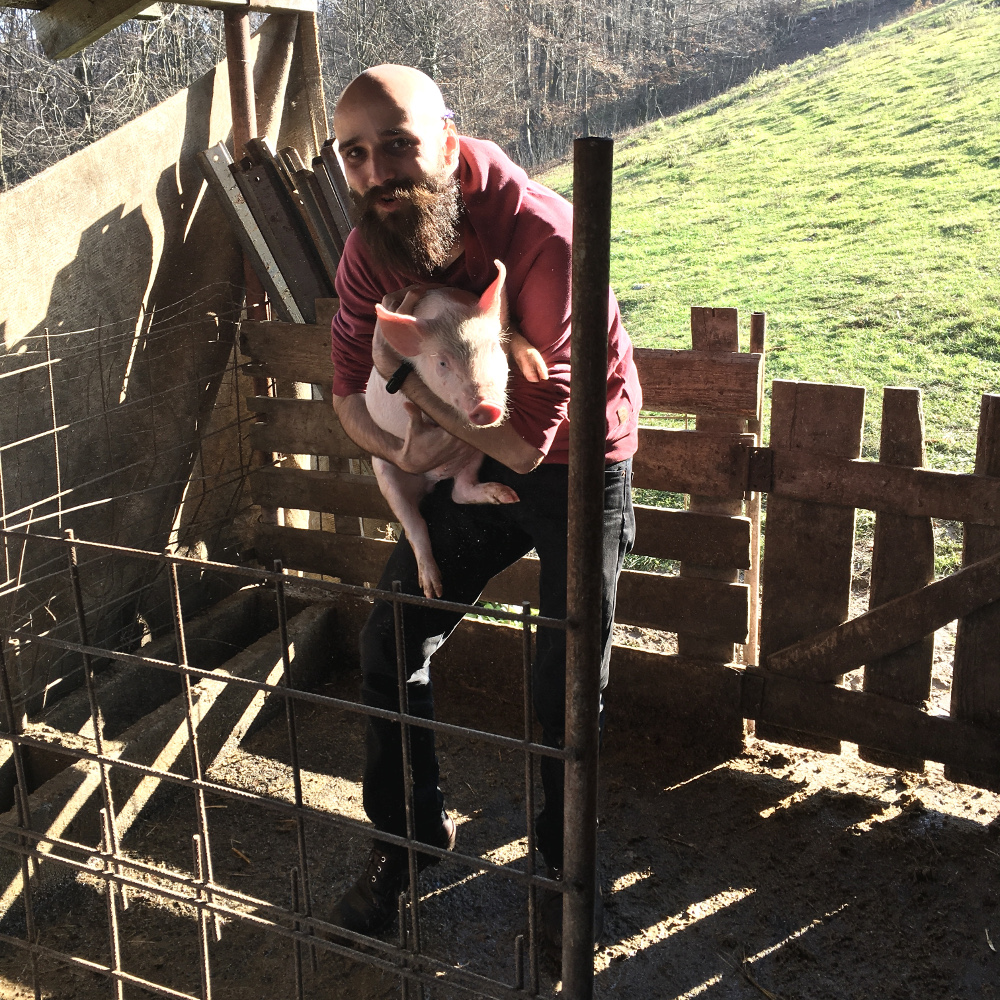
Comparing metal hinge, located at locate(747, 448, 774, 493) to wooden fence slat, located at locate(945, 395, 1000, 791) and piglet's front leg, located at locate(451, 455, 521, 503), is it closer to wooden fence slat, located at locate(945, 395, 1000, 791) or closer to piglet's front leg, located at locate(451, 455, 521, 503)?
wooden fence slat, located at locate(945, 395, 1000, 791)

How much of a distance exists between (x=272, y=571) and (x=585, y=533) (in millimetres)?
1148

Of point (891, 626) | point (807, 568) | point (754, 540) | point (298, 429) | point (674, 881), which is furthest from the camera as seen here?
point (298, 429)

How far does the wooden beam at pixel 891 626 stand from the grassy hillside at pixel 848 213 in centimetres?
373

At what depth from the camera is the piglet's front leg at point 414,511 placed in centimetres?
234

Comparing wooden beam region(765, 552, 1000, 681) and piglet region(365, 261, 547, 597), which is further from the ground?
piglet region(365, 261, 547, 597)

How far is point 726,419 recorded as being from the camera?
3.25 m

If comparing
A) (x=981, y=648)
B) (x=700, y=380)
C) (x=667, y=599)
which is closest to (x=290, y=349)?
(x=700, y=380)

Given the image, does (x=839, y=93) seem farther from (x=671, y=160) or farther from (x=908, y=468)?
(x=908, y=468)

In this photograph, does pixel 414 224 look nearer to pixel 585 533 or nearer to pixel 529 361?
pixel 529 361

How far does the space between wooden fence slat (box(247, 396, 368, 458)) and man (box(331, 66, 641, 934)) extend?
1.51 m

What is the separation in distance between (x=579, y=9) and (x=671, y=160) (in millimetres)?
2685

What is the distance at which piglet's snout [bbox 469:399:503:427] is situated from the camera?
1956 millimetres

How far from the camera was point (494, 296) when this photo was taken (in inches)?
77.6

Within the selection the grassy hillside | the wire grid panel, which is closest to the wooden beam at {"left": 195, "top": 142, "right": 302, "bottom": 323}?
the wire grid panel
